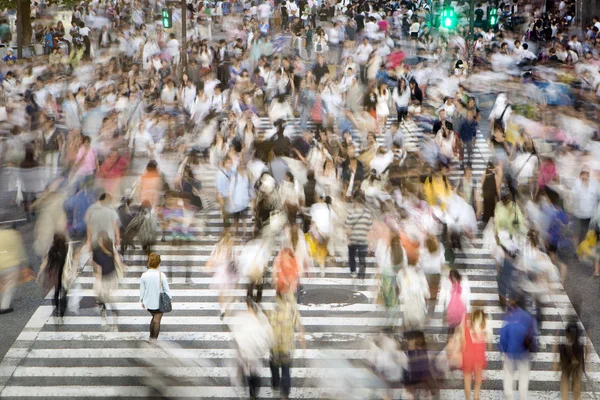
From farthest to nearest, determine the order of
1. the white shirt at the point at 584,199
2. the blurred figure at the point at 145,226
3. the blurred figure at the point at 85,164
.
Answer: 1. the blurred figure at the point at 85,164
2. the white shirt at the point at 584,199
3. the blurred figure at the point at 145,226

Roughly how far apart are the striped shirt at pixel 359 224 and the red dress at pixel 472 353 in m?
5.47

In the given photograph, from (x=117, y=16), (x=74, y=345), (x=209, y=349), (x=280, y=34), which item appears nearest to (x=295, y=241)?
(x=209, y=349)

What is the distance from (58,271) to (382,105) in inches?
536

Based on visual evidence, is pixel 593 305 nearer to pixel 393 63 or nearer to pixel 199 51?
pixel 393 63

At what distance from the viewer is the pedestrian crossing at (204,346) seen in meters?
12.6

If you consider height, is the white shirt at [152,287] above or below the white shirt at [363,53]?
below

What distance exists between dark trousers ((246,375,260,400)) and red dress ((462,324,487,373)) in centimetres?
243

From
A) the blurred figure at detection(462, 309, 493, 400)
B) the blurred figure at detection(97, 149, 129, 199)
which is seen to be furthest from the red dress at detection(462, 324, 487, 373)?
Answer: the blurred figure at detection(97, 149, 129, 199)

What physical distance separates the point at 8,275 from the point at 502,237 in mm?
7328

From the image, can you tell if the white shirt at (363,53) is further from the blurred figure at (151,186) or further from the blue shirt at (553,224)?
the blue shirt at (553,224)

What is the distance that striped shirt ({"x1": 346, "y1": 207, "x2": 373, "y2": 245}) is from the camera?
1706 centimetres

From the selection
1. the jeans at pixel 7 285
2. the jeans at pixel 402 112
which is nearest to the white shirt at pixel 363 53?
the jeans at pixel 402 112

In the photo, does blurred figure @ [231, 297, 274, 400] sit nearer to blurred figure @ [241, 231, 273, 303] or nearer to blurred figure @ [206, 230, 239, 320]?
blurred figure @ [206, 230, 239, 320]

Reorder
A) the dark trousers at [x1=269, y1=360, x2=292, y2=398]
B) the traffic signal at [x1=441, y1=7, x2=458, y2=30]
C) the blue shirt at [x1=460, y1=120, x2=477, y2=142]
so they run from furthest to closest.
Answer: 1. the traffic signal at [x1=441, y1=7, x2=458, y2=30]
2. the blue shirt at [x1=460, y1=120, x2=477, y2=142]
3. the dark trousers at [x1=269, y1=360, x2=292, y2=398]
